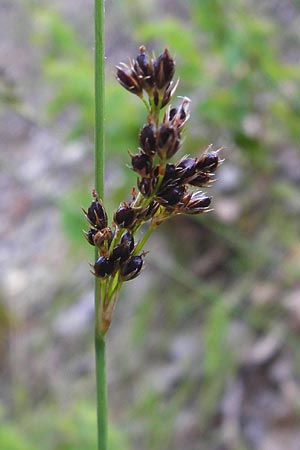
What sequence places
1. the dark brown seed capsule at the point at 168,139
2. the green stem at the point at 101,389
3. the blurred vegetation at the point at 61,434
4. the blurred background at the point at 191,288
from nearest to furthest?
the dark brown seed capsule at the point at 168,139 < the green stem at the point at 101,389 < the blurred vegetation at the point at 61,434 < the blurred background at the point at 191,288

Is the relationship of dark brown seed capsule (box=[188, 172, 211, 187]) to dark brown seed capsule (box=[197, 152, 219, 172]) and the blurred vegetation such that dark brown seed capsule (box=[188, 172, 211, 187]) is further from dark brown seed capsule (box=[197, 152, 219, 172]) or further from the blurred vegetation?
the blurred vegetation

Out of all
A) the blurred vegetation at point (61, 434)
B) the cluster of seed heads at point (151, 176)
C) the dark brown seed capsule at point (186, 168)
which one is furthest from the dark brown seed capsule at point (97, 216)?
the blurred vegetation at point (61, 434)

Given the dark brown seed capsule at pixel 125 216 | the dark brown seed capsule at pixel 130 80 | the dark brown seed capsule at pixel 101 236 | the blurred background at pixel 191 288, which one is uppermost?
the blurred background at pixel 191 288

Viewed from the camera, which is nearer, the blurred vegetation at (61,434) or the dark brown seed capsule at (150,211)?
the dark brown seed capsule at (150,211)

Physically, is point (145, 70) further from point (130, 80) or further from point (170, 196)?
point (170, 196)

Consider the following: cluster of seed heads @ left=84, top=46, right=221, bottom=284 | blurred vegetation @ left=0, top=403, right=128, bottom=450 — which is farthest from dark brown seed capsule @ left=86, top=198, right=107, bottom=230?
blurred vegetation @ left=0, top=403, right=128, bottom=450

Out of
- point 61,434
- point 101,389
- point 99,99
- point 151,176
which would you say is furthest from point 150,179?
point 61,434

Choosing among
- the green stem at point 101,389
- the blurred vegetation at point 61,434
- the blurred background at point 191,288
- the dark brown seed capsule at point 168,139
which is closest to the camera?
the dark brown seed capsule at point 168,139

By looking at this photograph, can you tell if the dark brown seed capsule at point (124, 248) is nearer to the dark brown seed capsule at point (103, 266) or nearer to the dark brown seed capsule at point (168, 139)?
the dark brown seed capsule at point (103, 266)
